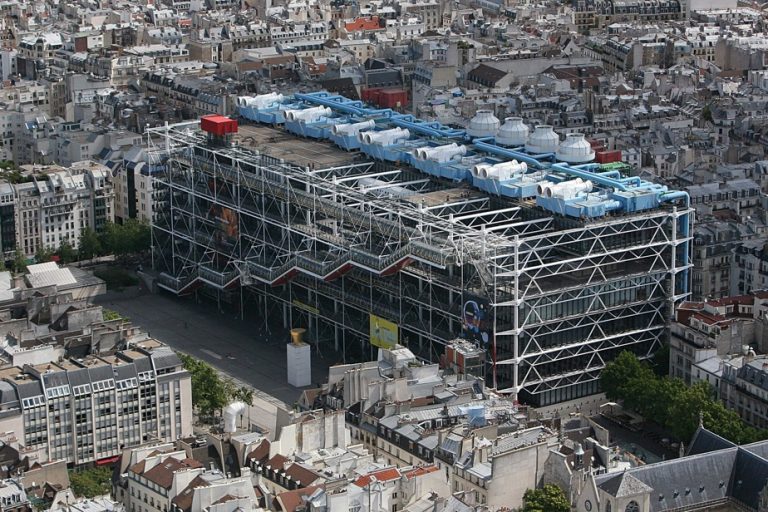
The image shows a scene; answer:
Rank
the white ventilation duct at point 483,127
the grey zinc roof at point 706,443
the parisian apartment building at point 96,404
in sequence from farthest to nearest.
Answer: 1. the white ventilation duct at point 483,127
2. the parisian apartment building at point 96,404
3. the grey zinc roof at point 706,443

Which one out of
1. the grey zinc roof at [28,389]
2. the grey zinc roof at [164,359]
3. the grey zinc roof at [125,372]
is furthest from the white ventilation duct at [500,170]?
the grey zinc roof at [28,389]

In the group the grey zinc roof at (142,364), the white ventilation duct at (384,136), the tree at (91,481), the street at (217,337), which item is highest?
the white ventilation duct at (384,136)

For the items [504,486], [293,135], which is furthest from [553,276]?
[293,135]

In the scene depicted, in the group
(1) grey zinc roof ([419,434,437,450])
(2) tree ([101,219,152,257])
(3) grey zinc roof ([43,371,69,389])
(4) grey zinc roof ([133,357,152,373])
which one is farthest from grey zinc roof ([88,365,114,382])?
(2) tree ([101,219,152,257])

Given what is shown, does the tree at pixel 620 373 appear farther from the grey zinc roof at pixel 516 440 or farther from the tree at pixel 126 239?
the tree at pixel 126 239

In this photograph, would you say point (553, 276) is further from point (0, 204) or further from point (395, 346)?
point (0, 204)

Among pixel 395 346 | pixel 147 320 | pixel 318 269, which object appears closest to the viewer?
pixel 395 346

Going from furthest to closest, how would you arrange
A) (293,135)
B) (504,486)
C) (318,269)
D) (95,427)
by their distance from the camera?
(293,135)
(318,269)
(95,427)
(504,486)
